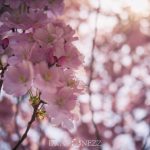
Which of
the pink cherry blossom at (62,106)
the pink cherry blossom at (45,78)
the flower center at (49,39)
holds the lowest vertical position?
the pink cherry blossom at (62,106)

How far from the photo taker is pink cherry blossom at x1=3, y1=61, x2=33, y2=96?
1.38 metres

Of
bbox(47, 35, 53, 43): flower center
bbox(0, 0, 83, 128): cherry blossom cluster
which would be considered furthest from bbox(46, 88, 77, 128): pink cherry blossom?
bbox(47, 35, 53, 43): flower center

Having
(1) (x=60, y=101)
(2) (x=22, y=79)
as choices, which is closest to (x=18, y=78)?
(2) (x=22, y=79)

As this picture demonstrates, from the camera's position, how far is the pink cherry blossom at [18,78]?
1.38 meters

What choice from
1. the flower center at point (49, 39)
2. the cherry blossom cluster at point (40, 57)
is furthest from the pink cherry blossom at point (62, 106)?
the flower center at point (49, 39)

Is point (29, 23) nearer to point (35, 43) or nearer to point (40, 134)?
point (35, 43)

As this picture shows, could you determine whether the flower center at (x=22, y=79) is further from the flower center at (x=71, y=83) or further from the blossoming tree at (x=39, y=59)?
the flower center at (x=71, y=83)

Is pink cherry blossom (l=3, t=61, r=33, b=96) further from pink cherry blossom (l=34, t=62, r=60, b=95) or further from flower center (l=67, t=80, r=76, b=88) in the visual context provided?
flower center (l=67, t=80, r=76, b=88)

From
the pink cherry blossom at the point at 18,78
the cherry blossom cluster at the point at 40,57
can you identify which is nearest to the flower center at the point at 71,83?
the cherry blossom cluster at the point at 40,57

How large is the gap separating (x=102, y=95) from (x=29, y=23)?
5.69m

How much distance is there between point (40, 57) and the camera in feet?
4.60

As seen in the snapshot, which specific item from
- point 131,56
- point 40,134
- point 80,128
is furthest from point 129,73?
point 40,134

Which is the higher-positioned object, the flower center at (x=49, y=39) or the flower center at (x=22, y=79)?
the flower center at (x=49, y=39)

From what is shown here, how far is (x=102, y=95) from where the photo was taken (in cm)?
710
